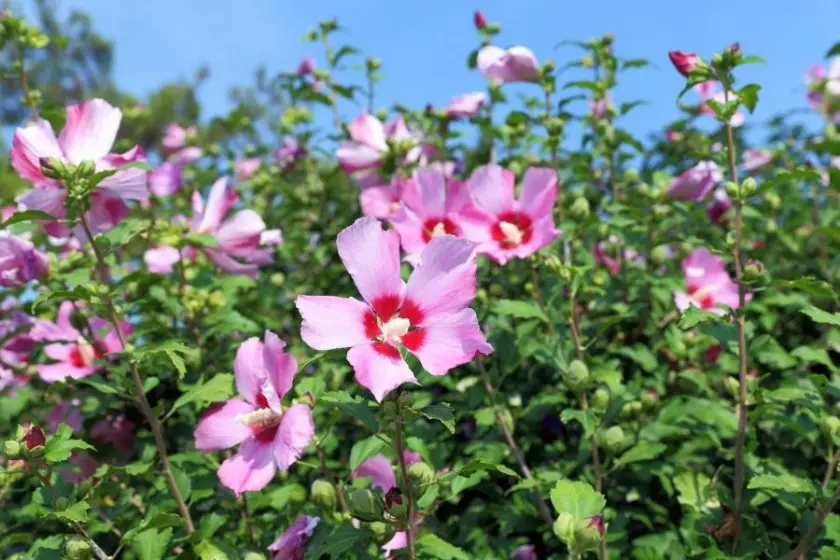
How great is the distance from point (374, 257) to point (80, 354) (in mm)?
1386

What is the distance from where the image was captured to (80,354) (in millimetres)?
2311

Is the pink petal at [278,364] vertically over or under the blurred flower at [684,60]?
under

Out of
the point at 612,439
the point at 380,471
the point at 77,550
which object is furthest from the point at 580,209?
the point at 77,550

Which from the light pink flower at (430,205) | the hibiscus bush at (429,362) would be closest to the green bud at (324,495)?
the hibiscus bush at (429,362)

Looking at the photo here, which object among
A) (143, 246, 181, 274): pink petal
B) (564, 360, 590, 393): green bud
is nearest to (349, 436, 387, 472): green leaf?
(564, 360, 590, 393): green bud

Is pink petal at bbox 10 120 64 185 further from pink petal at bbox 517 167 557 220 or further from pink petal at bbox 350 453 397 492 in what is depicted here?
pink petal at bbox 517 167 557 220

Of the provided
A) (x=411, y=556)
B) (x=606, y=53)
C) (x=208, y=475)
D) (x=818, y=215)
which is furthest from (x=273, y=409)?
(x=818, y=215)

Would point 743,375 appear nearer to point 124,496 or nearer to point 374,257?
point 374,257

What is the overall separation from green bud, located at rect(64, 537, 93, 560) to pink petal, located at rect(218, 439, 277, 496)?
31cm

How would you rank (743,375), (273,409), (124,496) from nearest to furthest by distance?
1. (273,409)
2. (743,375)
3. (124,496)

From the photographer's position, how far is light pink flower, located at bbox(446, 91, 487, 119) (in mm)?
2969

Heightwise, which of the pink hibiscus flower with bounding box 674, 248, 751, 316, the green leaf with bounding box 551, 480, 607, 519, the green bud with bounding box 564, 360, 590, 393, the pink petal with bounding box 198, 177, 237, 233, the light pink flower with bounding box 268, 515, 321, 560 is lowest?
the green leaf with bounding box 551, 480, 607, 519

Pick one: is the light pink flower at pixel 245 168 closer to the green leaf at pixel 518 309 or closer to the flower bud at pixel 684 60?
the green leaf at pixel 518 309

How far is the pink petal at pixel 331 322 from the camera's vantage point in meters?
1.25
